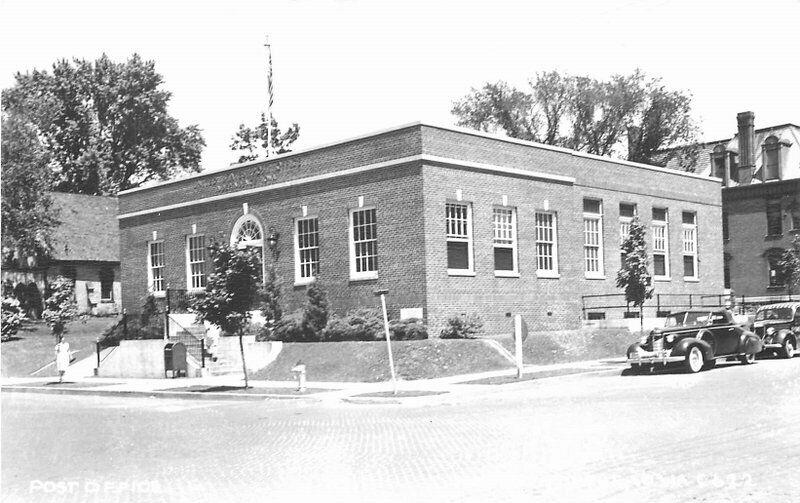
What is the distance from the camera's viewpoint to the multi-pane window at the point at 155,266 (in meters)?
36.6

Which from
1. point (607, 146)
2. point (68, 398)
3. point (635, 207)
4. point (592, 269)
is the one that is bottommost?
point (68, 398)

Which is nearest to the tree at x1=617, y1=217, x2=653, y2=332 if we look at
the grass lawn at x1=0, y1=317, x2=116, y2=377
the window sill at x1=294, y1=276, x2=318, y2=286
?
the window sill at x1=294, y1=276, x2=318, y2=286

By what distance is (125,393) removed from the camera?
2320 centimetres

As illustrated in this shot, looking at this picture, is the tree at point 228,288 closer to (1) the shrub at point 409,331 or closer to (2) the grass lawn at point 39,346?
(1) the shrub at point 409,331

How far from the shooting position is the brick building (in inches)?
1061

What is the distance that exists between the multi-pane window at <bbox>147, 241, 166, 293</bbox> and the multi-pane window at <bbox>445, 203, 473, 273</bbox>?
1480 centimetres

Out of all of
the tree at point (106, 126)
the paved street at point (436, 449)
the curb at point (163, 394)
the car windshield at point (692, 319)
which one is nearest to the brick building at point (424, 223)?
the car windshield at point (692, 319)

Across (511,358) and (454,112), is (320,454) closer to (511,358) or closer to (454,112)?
(511,358)

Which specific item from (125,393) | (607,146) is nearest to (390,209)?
(125,393)

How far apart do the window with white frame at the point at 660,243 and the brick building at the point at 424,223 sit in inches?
3.0

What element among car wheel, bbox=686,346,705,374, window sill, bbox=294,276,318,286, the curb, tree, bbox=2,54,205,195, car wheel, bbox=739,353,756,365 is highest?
tree, bbox=2,54,205,195

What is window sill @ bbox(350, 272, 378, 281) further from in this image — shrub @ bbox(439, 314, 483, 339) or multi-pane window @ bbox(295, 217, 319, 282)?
shrub @ bbox(439, 314, 483, 339)

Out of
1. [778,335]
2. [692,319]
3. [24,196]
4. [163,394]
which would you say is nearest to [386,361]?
[163,394]

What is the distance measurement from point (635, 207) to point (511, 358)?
13.9m
